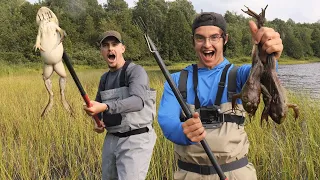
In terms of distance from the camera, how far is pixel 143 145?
2.97 metres

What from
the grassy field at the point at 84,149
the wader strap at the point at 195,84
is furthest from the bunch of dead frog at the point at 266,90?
the grassy field at the point at 84,149

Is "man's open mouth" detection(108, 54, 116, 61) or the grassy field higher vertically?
"man's open mouth" detection(108, 54, 116, 61)

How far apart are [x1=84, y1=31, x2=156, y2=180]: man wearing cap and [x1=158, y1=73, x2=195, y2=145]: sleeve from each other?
80cm

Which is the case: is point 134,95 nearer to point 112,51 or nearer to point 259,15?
point 112,51

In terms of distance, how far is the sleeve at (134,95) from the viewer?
2.56 m

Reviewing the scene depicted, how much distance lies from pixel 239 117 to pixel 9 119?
17.1ft

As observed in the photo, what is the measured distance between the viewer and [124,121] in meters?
2.93

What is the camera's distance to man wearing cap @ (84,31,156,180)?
2852mm

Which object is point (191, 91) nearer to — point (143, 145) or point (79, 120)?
point (143, 145)

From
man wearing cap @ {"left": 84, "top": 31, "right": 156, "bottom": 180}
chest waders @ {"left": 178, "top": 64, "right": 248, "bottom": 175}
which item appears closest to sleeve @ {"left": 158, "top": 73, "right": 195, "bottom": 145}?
chest waders @ {"left": 178, "top": 64, "right": 248, "bottom": 175}

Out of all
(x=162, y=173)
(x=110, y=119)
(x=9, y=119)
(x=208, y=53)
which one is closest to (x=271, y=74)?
(x=208, y=53)

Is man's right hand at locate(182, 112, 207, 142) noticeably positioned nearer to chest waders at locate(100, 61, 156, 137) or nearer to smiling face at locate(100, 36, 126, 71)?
chest waders at locate(100, 61, 156, 137)

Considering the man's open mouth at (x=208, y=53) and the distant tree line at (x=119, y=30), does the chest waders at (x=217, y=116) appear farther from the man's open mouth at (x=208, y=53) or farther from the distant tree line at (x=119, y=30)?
the distant tree line at (x=119, y=30)

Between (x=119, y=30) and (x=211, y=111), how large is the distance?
9444mm
